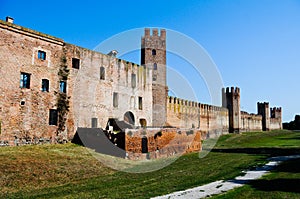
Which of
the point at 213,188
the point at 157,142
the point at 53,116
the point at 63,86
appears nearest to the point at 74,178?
the point at 213,188

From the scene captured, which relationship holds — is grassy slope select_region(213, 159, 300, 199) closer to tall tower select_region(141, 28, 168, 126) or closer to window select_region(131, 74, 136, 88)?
window select_region(131, 74, 136, 88)

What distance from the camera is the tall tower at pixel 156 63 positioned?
31.7 metres

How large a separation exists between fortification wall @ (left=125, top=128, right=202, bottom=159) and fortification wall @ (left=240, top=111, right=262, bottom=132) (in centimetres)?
3557

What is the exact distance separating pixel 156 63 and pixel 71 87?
39.6 feet

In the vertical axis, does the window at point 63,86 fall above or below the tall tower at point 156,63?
below

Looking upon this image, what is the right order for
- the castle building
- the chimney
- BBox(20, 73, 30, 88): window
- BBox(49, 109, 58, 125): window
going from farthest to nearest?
BBox(49, 109, 58, 125): window < the chimney < BBox(20, 73, 30, 88): window < the castle building

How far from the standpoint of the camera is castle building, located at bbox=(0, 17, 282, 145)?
18469 millimetres

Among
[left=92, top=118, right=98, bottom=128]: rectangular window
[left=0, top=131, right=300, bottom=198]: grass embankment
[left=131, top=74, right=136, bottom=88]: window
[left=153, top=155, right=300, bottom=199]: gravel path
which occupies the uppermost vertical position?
[left=131, top=74, right=136, bottom=88]: window

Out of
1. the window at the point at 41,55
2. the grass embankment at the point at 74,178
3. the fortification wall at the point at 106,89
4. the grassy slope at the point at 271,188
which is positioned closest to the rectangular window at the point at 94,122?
the fortification wall at the point at 106,89

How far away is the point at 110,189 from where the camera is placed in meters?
10.1

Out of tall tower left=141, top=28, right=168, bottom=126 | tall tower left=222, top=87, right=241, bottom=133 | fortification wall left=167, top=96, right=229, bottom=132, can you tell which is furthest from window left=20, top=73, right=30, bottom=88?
tall tower left=222, top=87, right=241, bottom=133

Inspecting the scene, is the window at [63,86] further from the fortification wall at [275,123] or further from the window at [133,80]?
the fortification wall at [275,123]

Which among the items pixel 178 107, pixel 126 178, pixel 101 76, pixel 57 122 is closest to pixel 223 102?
pixel 178 107

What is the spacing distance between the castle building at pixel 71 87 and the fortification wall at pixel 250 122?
2662 centimetres
